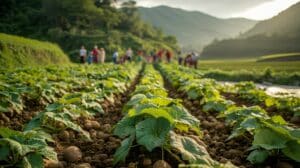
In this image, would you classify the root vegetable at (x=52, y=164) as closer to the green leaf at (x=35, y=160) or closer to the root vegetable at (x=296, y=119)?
the green leaf at (x=35, y=160)

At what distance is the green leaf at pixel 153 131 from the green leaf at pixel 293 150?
3.47ft

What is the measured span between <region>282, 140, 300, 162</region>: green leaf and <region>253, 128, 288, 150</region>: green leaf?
65 millimetres

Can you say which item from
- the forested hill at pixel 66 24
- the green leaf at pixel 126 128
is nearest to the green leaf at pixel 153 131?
the green leaf at pixel 126 128

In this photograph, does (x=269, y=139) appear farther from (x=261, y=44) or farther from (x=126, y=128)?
(x=261, y=44)

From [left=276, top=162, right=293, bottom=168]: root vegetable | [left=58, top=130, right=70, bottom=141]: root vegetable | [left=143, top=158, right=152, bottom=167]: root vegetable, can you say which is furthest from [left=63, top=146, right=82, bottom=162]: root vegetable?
[left=276, top=162, right=293, bottom=168]: root vegetable

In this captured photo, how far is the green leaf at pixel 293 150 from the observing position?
2920mm

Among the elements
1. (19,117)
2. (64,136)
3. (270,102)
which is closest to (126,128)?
(64,136)

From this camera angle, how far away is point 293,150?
297cm

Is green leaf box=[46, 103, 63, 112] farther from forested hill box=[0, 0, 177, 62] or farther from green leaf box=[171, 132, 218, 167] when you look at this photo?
forested hill box=[0, 0, 177, 62]

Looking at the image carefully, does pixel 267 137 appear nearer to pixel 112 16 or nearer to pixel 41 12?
pixel 41 12

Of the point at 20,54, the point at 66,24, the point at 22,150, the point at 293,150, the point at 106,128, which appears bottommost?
Answer: the point at 106,128

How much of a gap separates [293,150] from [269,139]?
0.22 meters

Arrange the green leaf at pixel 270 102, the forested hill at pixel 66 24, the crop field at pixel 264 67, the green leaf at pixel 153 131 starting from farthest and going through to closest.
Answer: the forested hill at pixel 66 24
the crop field at pixel 264 67
the green leaf at pixel 270 102
the green leaf at pixel 153 131

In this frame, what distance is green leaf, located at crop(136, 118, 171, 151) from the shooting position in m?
2.79
